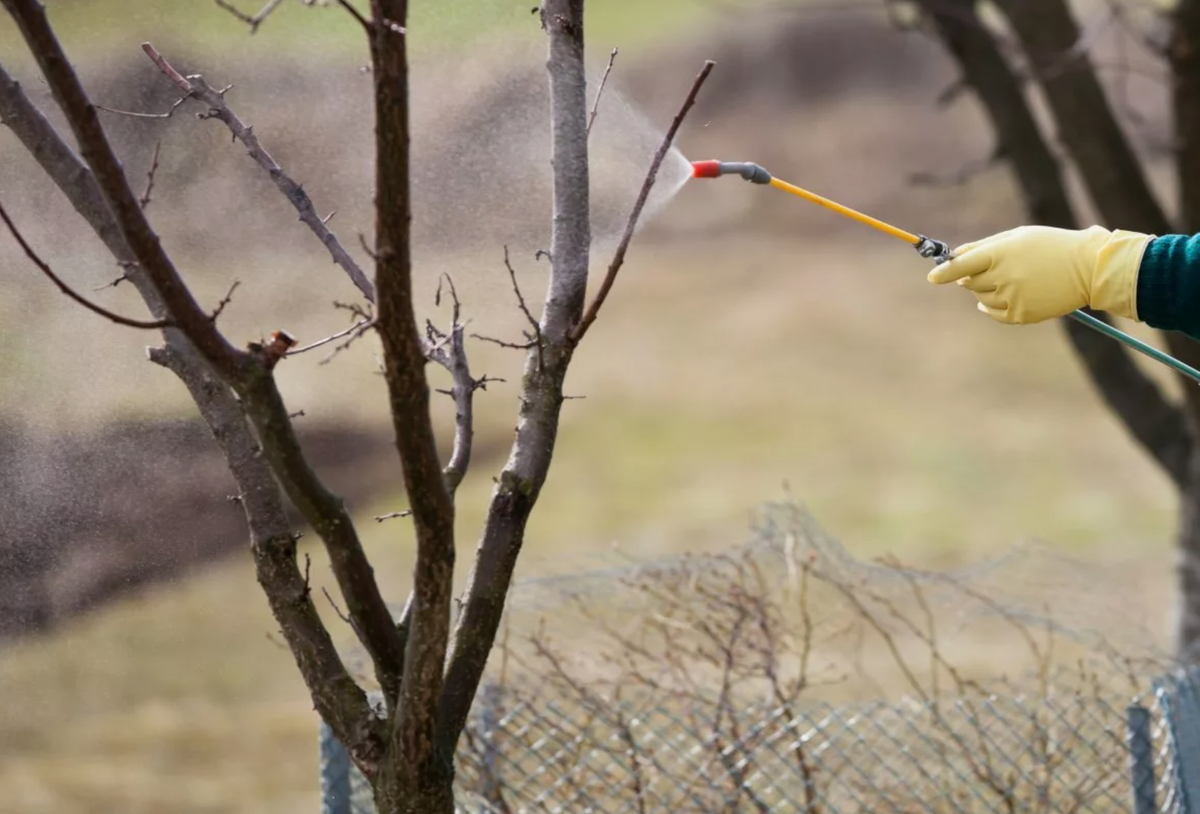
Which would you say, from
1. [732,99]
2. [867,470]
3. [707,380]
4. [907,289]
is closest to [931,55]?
Result: [732,99]

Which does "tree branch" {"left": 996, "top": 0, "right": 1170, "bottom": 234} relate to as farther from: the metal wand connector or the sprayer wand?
the metal wand connector

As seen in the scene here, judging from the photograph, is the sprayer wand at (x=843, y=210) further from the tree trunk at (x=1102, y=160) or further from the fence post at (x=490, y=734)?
the tree trunk at (x=1102, y=160)

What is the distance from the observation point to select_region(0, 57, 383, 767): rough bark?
6.72ft

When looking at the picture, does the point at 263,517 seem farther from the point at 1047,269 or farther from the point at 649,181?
the point at 1047,269

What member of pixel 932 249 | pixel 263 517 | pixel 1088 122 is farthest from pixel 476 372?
pixel 263 517

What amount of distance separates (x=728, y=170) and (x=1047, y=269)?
67 centimetres

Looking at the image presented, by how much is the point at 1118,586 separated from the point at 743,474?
6.71 metres

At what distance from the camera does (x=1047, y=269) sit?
2.49 meters

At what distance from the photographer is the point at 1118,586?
3826 mm

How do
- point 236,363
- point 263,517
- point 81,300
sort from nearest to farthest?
1. point 81,300
2. point 236,363
3. point 263,517

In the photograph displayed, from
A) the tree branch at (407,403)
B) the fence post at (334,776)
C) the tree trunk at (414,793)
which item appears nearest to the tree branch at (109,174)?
the tree branch at (407,403)

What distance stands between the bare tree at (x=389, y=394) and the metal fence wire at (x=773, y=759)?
2.47ft

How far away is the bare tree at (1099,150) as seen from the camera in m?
4.48

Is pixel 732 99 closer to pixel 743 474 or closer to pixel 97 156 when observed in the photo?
pixel 743 474
